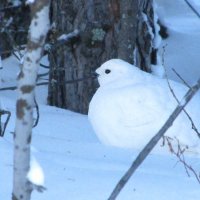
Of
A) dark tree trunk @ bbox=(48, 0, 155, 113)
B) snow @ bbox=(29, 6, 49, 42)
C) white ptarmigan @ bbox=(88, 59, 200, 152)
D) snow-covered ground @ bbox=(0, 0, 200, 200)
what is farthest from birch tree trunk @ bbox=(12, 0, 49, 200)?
dark tree trunk @ bbox=(48, 0, 155, 113)

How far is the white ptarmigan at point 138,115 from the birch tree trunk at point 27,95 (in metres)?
2.22

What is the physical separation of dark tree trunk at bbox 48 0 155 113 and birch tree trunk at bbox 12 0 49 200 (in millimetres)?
3596

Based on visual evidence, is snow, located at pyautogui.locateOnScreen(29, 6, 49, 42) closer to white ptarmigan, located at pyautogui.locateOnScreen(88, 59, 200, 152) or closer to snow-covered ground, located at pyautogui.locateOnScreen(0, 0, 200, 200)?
snow-covered ground, located at pyautogui.locateOnScreen(0, 0, 200, 200)

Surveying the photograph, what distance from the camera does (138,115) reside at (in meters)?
3.70

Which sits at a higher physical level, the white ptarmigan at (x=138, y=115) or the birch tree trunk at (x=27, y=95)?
the birch tree trunk at (x=27, y=95)

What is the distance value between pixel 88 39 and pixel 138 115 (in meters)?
1.65

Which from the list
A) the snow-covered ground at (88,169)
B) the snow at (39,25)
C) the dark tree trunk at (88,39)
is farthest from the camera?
the dark tree trunk at (88,39)

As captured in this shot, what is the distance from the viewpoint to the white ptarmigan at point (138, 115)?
363cm

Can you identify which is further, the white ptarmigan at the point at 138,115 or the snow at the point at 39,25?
the white ptarmigan at the point at 138,115

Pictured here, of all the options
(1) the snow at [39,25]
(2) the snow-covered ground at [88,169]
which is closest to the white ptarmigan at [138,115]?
(2) the snow-covered ground at [88,169]

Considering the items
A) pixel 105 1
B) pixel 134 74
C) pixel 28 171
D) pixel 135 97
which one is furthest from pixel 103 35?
pixel 28 171

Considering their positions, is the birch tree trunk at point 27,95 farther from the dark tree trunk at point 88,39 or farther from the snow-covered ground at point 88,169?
the dark tree trunk at point 88,39

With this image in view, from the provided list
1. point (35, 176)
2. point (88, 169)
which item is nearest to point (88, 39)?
point (88, 169)

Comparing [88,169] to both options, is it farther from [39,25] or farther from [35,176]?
[39,25]
